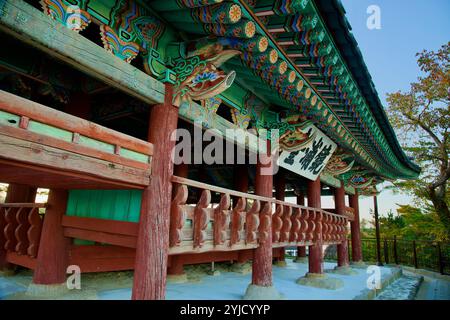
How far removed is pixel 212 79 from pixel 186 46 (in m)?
0.71

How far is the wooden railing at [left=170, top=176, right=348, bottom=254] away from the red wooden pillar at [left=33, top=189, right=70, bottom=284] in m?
1.82

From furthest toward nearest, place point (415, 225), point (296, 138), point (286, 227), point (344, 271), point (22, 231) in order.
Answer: point (415, 225)
point (344, 271)
point (296, 138)
point (286, 227)
point (22, 231)

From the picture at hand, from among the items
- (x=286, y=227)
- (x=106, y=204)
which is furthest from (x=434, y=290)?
(x=106, y=204)

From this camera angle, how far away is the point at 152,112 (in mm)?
3438

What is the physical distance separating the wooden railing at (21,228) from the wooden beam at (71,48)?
8.85 feet

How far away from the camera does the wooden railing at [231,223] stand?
3270mm

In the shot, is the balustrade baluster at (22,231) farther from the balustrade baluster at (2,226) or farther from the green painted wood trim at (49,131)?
the green painted wood trim at (49,131)

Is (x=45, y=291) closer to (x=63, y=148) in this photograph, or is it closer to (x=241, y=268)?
(x=63, y=148)

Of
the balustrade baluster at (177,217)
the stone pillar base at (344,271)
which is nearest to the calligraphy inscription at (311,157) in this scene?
the balustrade baluster at (177,217)

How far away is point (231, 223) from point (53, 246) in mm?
2660

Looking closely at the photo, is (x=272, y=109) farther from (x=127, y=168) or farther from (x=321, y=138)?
(x=127, y=168)

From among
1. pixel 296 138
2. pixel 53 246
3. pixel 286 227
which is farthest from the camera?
pixel 296 138

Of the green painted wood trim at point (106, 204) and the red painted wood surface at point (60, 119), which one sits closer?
the red painted wood surface at point (60, 119)
